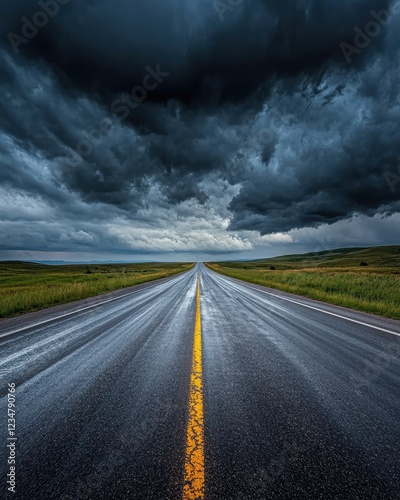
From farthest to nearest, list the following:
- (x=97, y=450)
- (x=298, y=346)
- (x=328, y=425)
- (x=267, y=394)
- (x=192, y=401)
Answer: (x=298, y=346) → (x=267, y=394) → (x=192, y=401) → (x=328, y=425) → (x=97, y=450)

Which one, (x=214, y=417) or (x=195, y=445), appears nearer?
(x=195, y=445)

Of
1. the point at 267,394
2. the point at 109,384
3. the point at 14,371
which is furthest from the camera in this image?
the point at 14,371

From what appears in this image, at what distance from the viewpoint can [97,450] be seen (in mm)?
2035

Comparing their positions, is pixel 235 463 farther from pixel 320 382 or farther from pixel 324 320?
pixel 324 320

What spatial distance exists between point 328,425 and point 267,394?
0.72m

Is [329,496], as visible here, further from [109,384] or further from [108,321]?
[108,321]

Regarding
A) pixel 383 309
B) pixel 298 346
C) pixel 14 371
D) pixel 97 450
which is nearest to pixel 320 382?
pixel 298 346

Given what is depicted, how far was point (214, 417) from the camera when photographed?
2.47 meters

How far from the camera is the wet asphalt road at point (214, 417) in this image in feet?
5.62

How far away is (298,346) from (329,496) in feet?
11.4

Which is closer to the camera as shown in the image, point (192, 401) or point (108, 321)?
point (192, 401)

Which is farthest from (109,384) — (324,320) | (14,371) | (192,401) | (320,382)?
(324,320)

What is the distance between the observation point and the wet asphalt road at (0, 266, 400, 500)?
171cm

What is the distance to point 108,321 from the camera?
7.32 m
